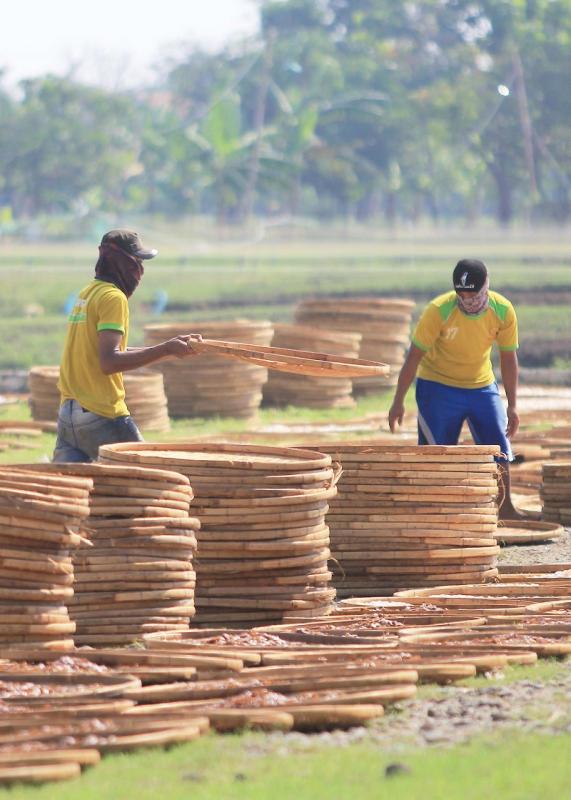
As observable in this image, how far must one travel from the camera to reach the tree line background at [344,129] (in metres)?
68.7

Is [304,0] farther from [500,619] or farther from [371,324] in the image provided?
[500,619]

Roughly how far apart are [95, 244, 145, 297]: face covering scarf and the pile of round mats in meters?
1.36

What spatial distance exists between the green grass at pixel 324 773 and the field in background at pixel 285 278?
45.2 ft

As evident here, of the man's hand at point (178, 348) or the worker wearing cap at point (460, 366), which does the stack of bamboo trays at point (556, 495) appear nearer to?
the worker wearing cap at point (460, 366)

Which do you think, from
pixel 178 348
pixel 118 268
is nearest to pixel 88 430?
pixel 178 348

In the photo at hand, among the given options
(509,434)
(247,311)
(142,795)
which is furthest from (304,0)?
(142,795)

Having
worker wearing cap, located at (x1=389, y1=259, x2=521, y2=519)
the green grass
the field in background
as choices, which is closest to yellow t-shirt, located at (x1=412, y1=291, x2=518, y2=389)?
worker wearing cap, located at (x1=389, y1=259, x2=521, y2=519)

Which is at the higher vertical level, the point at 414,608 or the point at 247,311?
the point at 247,311

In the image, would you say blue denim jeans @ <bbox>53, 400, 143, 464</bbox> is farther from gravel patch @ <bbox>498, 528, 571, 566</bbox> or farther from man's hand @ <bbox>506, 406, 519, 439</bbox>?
man's hand @ <bbox>506, 406, 519, 439</bbox>

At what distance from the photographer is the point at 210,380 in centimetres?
1983

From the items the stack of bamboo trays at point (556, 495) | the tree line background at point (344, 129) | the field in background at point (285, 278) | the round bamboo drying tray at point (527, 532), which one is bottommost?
the round bamboo drying tray at point (527, 532)

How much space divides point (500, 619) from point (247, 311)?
26.2m

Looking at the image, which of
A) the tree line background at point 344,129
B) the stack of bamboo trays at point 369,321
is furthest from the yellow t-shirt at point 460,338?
the tree line background at point 344,129

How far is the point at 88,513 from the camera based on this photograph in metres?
7.32
